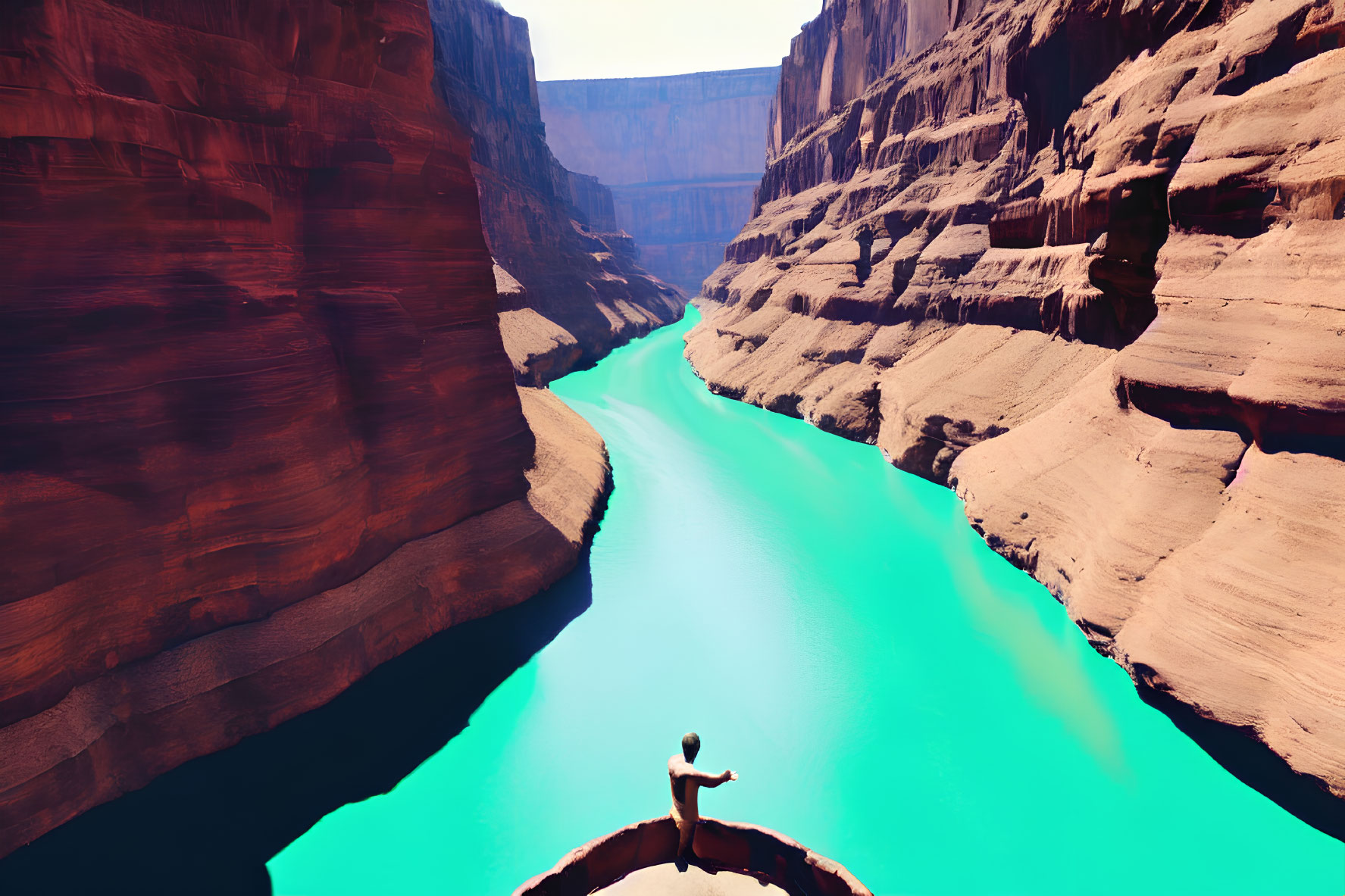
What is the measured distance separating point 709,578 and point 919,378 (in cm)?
1203

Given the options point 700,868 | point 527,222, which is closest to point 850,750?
point 700,868

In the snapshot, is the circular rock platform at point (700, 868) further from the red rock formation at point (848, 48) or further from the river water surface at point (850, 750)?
the red rock formation at point (848, 48)

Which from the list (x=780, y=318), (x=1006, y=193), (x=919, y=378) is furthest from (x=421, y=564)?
(x=780, y=318)

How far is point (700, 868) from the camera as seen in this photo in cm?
664

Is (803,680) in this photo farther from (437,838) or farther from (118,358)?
(118,358)

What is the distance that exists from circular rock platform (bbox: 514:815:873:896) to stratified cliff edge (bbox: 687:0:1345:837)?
21.9ft

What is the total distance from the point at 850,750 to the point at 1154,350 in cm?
969

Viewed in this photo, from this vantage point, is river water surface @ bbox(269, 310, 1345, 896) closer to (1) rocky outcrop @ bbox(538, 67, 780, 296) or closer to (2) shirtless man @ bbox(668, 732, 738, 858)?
(2) shirtless man @ bbox(668, 732, 738, 858)

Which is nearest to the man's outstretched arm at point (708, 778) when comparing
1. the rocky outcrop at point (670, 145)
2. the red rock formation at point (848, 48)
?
the red rock formation at point (848, 48)

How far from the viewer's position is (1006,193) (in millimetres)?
27500

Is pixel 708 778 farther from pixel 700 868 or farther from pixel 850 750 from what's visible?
pixel 850 750

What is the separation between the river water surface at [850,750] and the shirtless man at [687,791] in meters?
3.14

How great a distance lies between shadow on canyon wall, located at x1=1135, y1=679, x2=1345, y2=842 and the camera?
341 inches

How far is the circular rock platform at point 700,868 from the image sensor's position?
6.27 m
